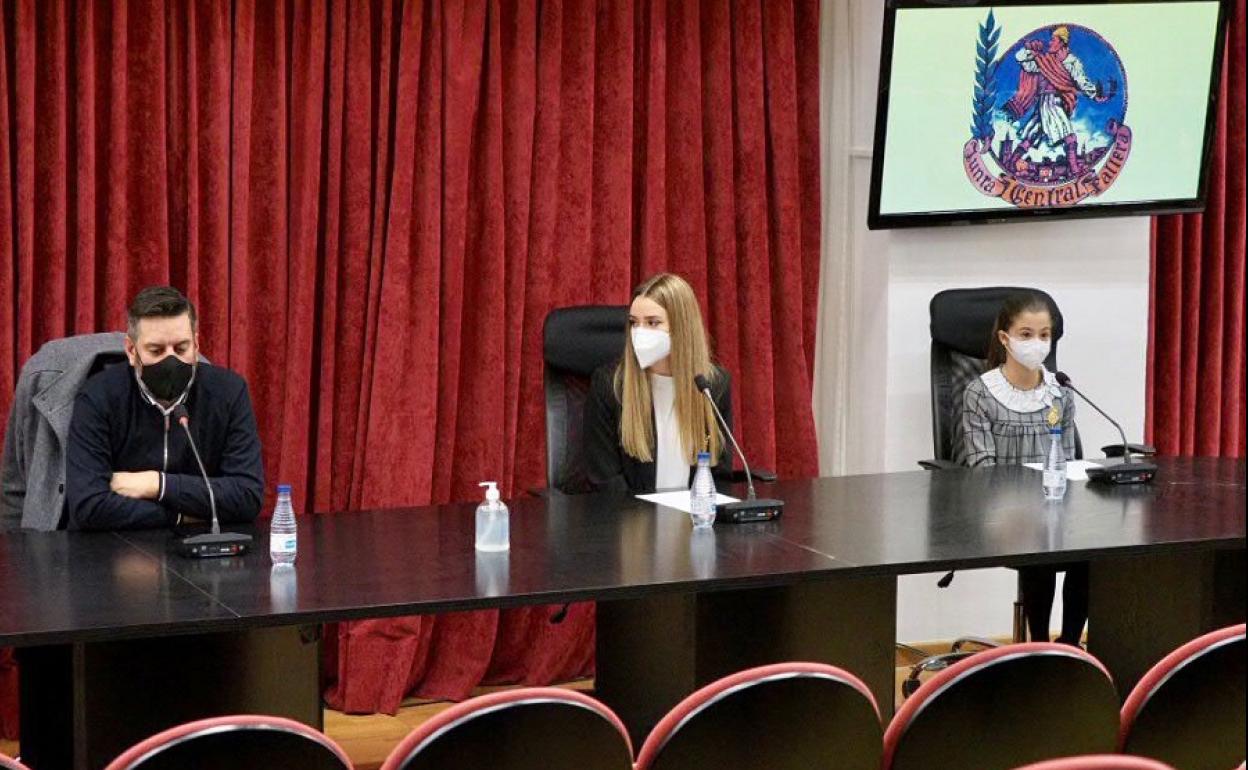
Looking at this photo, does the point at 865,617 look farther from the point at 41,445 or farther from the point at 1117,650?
the point at 41,445

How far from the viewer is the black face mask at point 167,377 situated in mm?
3547

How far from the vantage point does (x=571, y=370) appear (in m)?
4.38

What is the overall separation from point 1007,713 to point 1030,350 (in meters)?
2.44

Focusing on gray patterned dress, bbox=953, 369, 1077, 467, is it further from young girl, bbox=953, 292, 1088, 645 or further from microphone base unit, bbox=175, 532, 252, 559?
microphone base unit, bbox=175, 532, 252, 559

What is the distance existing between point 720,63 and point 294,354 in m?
1.59

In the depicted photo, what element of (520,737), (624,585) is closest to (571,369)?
(624,585)

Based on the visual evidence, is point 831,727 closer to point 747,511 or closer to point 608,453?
point 747,511

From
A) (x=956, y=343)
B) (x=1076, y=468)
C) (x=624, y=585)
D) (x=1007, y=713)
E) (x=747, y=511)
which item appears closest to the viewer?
(x=1007, y=713)

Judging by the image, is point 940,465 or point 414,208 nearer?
point 940,465

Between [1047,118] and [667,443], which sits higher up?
[1047,118]

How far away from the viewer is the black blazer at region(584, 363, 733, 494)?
423cm

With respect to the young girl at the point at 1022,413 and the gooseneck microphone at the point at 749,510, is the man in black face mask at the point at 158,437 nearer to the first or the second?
the gooseneck microphone at the point at 749,510

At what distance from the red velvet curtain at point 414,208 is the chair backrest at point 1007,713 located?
263cm

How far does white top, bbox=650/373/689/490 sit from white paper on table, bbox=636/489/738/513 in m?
0.24
